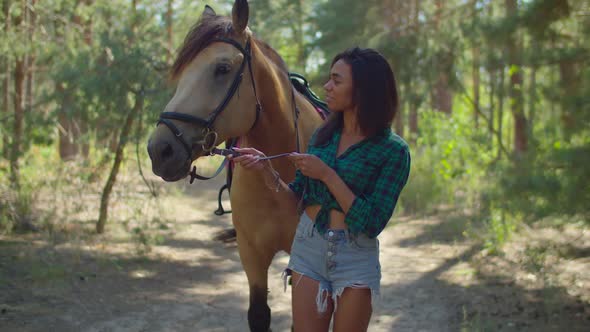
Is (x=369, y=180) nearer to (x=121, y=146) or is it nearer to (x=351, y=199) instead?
(x=351, y=199)

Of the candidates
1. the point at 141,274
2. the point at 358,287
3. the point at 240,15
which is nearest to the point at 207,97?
the point at 240,15

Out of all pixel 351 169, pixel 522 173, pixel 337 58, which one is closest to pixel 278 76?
pixel 337 58

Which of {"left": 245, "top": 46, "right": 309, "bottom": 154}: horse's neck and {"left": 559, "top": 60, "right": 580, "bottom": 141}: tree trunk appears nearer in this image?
{"left": 245, "top": 46, "right": 309, "bottom": 154}: horse's neck

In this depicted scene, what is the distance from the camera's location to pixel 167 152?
222cm

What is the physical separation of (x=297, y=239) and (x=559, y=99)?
252cm

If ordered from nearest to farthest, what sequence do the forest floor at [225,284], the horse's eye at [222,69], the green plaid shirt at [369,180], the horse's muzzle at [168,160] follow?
the green plaid shirt at [369,180] < the horse's muzzle at [168,160] < the horse's eye at [222,69] < the forest floor at [225,284]

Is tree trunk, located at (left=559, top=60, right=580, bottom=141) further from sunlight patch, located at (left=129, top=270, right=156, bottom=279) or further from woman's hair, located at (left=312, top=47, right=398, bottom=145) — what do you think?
sunlight patch, located at (left=129, top=270, right=156, bottom=279)

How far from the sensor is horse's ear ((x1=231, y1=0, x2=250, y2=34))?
8.45 feet

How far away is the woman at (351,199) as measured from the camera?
1984 mm

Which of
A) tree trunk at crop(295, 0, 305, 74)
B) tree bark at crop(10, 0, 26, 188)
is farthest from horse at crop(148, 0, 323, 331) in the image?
tree trunk at crop(295, 0, 305, 74)

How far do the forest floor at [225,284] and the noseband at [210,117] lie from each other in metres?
2.39

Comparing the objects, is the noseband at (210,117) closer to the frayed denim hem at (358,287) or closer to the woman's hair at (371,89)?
the woman's hair at (371,89)

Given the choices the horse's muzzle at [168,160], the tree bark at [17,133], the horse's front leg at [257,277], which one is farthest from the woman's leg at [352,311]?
the tree bark at [17,133]

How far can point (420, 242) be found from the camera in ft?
24.2
